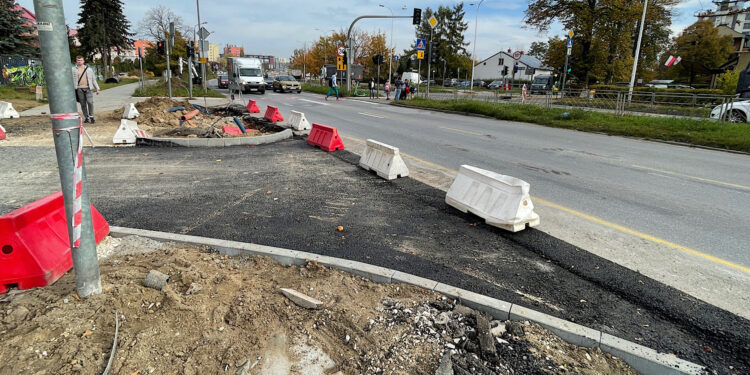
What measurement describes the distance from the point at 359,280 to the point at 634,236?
3.59 m

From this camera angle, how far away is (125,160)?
882 centimetres

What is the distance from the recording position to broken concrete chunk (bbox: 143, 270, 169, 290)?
3277 mm

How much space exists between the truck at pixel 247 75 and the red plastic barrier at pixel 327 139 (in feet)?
86.9

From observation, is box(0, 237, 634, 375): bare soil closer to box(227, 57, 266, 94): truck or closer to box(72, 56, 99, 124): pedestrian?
box(72, 56, 99, 124): pedestrian

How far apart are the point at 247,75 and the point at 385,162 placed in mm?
31532

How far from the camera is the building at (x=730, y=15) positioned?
8545cm

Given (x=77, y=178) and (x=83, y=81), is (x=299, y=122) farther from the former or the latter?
(x=77, y=178)

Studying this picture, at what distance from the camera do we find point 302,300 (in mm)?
3209

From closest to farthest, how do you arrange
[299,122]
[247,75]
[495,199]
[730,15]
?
[495,199], [299,122], [247,75], [730,15]

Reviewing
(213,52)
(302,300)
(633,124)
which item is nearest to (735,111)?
(633,124)

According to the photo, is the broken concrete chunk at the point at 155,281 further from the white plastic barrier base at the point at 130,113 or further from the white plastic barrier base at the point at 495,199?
the white plastic barrier base at the point at 130,113

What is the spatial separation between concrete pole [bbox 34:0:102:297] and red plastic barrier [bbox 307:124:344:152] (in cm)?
736

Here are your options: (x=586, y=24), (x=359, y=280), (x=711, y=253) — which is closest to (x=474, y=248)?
(x=359, y=280)

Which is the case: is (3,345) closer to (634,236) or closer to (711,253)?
(634,236)
